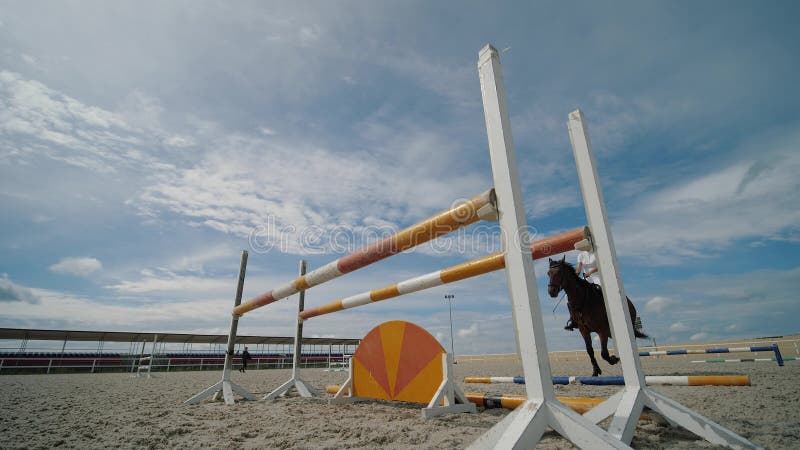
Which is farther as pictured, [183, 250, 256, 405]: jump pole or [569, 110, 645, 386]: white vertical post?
[183, 250, 256, 405]: jump pole

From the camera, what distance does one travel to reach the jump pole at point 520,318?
1086 millimetres

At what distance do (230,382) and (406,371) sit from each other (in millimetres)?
2421

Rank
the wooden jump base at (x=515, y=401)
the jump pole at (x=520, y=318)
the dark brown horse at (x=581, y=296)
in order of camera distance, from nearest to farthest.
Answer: the jump pole at (x=520, y=318) → the wooden jump base at (x=515, y=401) → the dark brown horse at (x=581, y=296)

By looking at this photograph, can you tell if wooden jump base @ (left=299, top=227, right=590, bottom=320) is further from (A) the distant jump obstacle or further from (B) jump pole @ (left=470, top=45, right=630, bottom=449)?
(B) jump pole @ (left=470, top=45, right=630, bottom=449)

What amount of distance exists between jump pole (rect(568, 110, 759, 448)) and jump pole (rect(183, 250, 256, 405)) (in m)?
3.48

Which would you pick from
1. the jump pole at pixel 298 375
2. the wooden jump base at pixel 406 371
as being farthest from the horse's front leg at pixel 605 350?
the jump pole at pixel 298 375

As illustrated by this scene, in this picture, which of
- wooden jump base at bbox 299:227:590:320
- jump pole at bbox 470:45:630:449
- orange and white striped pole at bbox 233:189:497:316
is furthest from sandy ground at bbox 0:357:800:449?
orange and white striped pole at bbox 233:189:497:316

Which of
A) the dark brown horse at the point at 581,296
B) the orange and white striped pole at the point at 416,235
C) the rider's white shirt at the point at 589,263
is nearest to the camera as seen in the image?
the orange and white striped pole at the point at 416,235

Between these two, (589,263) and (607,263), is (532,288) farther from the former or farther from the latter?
(589,263)

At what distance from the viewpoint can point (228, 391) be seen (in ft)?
12.1

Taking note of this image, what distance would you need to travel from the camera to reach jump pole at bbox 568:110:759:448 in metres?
1.50

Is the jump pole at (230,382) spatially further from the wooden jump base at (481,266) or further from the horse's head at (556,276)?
the horse's head at (556,276)

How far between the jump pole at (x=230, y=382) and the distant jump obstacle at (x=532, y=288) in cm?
245

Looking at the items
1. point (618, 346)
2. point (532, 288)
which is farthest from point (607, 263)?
point (532, 288)
